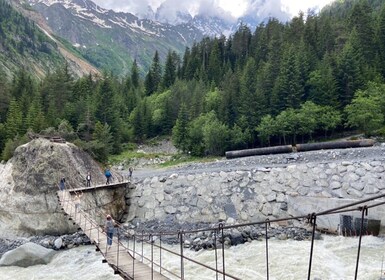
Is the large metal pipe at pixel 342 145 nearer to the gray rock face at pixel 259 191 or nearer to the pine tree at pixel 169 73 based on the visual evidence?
the gray rock face at pixel 259 191

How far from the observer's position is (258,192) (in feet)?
72.7

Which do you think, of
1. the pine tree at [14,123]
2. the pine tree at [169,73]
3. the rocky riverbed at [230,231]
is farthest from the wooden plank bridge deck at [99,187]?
the pine tree at [169,73]

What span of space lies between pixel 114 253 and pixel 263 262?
620cm

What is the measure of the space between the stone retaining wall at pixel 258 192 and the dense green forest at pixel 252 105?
1152 centimetres

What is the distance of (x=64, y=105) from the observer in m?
53.6

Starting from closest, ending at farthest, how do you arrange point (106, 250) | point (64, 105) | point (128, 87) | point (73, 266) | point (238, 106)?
point (106, 250)
point (73, 266)
point (238, 106)
point (64, 105)
point (128, 87)

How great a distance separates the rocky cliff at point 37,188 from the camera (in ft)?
72.6

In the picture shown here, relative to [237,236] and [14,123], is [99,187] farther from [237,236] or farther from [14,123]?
[14,123]

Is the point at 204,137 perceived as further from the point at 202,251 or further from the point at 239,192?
the point at 202,251

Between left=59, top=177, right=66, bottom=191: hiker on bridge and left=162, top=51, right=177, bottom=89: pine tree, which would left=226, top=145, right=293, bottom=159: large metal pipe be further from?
left=162, top=51, right=177, bottom=89: pine tree

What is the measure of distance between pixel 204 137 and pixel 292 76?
13.4 metres

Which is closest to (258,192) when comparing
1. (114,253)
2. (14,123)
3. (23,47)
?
(114,253)

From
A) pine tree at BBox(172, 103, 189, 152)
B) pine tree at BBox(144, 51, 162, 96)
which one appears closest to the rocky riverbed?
pine tree at BBox(172, 103, 189, 152)

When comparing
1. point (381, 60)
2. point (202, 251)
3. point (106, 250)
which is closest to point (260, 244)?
point (202, 251)
